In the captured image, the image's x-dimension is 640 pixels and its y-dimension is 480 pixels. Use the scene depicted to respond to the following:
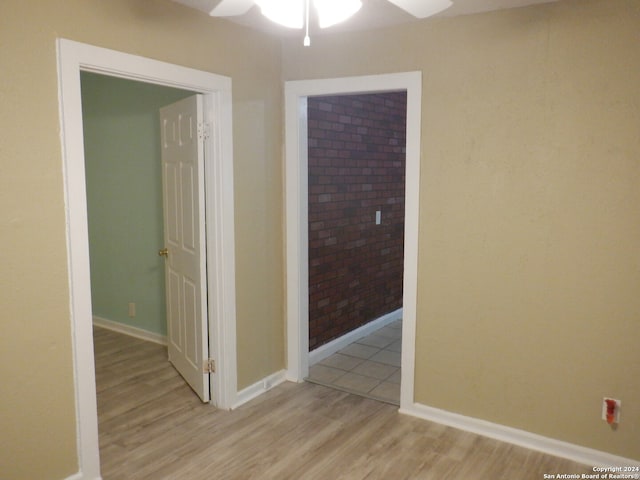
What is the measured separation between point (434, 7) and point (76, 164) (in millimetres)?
1552

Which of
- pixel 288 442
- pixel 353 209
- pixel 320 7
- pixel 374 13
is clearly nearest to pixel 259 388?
pixel 288 442

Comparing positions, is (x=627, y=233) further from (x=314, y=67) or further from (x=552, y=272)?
(x=314, y=67)

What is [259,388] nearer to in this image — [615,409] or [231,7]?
[615,409]

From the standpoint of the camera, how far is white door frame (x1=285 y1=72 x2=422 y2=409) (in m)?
2.97

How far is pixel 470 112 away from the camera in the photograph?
2.79 metres

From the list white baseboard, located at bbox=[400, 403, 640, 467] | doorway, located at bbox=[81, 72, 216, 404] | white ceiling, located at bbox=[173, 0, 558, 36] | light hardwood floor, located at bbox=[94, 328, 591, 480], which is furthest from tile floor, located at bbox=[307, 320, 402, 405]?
white ceiling, located at bbox=[173, 0, 558, 36]

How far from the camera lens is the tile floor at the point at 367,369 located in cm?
353

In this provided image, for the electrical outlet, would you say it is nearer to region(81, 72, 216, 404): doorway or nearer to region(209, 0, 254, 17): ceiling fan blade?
region(209, 0, 254, 17): ceiling fan blade

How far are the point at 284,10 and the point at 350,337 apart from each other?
10.4 feet

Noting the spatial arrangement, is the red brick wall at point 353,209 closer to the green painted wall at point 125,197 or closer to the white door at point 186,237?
the white door at point 186,237

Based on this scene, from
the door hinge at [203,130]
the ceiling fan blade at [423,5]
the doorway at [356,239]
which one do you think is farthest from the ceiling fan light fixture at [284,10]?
the doorway at [356,239]

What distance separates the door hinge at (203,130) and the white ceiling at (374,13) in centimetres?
59

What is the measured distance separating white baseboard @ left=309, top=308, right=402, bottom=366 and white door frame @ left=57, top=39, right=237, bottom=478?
3.05 ft

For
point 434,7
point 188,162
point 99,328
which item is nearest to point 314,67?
point 188,162
